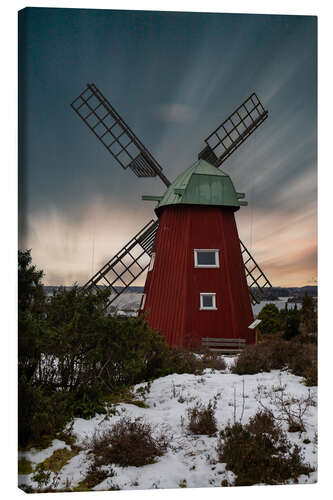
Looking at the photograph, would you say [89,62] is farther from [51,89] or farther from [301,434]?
[301,434]

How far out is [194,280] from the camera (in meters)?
9.73

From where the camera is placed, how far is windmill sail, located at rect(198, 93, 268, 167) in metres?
7.52

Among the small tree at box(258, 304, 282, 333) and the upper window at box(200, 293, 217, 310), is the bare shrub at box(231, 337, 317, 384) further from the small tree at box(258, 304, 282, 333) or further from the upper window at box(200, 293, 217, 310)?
the upper window at box(200, 293, 217, 310)

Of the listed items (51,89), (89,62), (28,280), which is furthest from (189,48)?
(28,280)

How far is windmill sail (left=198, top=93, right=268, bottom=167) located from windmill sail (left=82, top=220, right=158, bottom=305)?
1.76 m

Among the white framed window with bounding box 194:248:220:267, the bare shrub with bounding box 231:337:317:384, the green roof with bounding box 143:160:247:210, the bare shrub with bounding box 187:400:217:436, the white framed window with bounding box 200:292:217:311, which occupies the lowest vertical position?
the bare shrub with bounding box 187:400:217:436

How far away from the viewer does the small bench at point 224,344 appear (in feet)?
28.6

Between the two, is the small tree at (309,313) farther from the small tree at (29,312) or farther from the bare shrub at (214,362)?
the small tree at (29,312)

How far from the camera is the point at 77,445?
206 inches

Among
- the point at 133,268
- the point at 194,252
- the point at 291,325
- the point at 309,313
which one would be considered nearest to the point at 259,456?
the point at 309,313

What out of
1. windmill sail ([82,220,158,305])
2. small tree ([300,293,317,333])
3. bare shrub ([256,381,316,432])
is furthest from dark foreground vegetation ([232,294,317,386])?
windmill sail ([82,220,158,305])

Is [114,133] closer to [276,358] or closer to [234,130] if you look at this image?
[234,130]

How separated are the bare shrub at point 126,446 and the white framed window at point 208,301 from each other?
440 cm

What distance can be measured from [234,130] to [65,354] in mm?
5563
